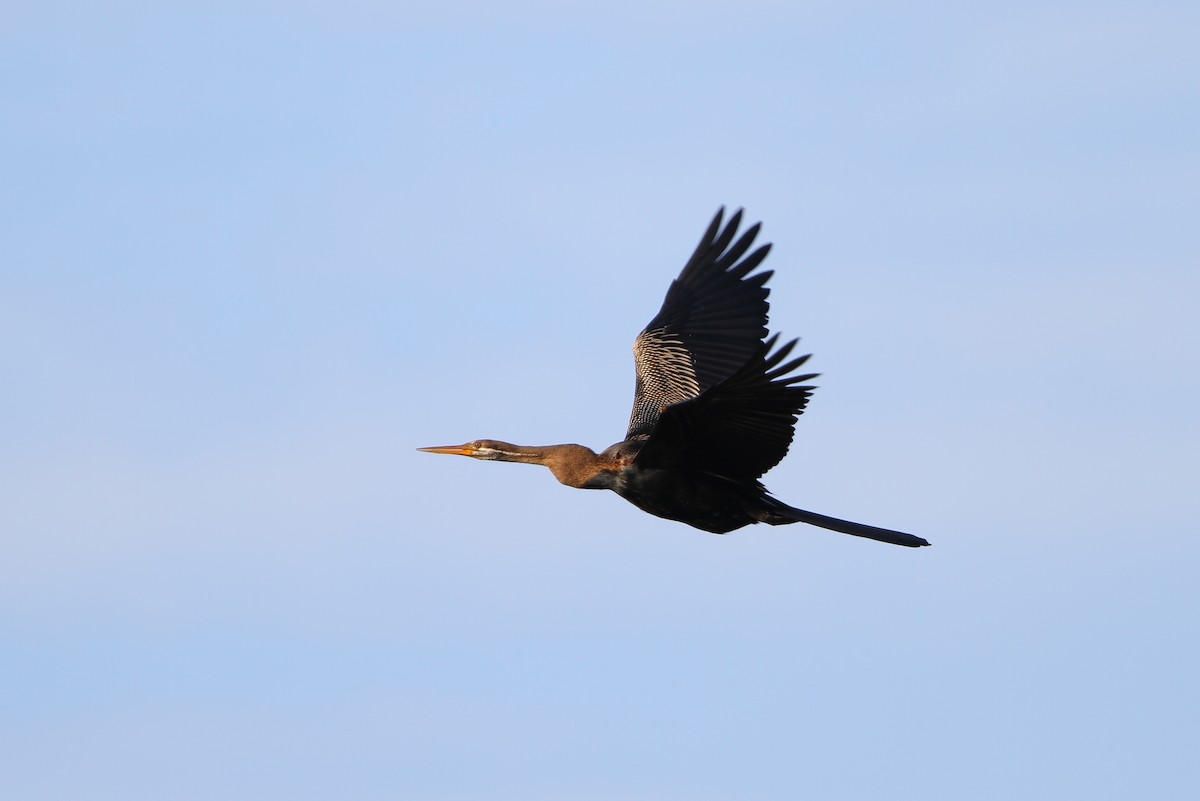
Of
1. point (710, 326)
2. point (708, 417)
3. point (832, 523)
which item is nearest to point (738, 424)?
point (708, 417)

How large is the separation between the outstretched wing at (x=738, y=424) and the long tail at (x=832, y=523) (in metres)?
0.48

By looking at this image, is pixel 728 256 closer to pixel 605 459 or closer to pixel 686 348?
pixel 686 348

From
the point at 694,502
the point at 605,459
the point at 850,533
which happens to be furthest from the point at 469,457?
the point at 850,533

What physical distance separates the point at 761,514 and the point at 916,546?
1445 mm

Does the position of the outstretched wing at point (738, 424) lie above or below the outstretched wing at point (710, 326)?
below

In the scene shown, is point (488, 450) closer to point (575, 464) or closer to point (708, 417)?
point (575, 464)

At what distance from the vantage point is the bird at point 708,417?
45.3 ft

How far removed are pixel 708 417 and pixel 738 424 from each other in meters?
0.29

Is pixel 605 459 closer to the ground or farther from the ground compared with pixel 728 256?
closer to the ground

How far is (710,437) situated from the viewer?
14438mm

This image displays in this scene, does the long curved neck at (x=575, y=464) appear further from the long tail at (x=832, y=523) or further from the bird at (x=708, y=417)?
the long tail at (x=832, y=523)

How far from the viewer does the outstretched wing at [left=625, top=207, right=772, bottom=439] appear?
1839 cm

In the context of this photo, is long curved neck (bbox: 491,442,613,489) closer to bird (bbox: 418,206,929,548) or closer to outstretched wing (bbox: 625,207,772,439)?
bird (bbox: 418,206,929,548)

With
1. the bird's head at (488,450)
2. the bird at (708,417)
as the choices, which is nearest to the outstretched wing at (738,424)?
the bird at (708,417)
